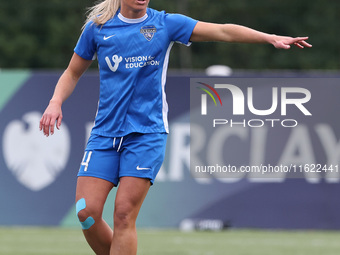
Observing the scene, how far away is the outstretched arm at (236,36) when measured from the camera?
555 cm

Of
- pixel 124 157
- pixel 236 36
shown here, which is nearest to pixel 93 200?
pixel 124 157

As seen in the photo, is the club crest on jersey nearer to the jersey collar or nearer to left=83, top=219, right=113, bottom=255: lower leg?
the jersey collar

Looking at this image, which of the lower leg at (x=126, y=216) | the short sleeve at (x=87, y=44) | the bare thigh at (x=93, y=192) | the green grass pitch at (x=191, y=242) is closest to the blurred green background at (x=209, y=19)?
the green grass pitch at (x=191, y=242)

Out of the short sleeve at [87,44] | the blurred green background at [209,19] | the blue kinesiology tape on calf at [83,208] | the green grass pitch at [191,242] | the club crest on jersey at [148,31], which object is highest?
the club crest on jersey at [148,31]

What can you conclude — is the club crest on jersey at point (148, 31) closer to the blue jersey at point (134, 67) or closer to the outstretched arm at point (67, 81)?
the blue jersey at point (134, 67)

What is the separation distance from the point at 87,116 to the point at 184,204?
5.64ft

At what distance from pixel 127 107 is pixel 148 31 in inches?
20.0

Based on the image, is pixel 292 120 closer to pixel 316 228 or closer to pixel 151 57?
pixel 316 228

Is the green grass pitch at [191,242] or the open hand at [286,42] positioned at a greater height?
the open hand at [286,42]

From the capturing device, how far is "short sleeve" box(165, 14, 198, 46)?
5.93 m

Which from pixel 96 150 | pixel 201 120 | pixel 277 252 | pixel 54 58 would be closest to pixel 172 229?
pixel 201 120

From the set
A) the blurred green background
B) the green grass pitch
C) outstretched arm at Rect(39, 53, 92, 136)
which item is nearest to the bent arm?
outstretched arm at Rect(39, 53, 92, 136)

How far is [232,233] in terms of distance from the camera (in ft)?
38.0

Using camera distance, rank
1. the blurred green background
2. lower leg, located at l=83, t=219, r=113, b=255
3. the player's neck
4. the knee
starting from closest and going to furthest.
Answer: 1. the knee
2. the player's neck
3. lower leg, located at l=83, t=219, r=113, b=255
4. the blurred green background
